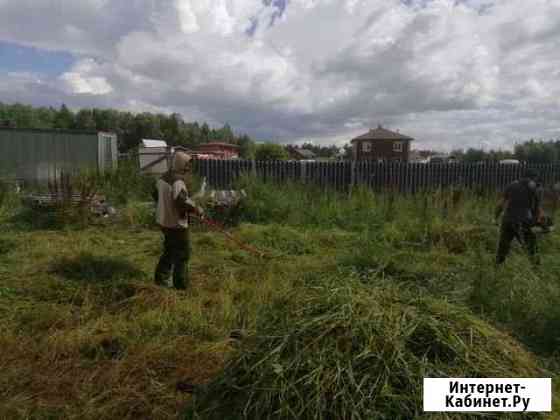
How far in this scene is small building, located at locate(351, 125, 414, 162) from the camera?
61.4m

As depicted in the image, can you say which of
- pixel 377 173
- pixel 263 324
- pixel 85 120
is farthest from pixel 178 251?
pixel 85 120

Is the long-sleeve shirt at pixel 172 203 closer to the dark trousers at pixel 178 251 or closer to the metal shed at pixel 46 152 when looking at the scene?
the dark trousers at pixel 178 251

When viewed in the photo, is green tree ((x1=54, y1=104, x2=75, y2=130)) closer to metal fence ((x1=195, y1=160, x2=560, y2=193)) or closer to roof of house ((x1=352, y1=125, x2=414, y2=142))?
roof of house ((x1=352, y1=125, x2=414, y2=142))

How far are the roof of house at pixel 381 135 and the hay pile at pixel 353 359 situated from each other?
207 feet

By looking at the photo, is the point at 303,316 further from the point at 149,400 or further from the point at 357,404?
the point at 149,400

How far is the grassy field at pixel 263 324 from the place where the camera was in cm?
158

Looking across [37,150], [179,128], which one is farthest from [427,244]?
[179,128]

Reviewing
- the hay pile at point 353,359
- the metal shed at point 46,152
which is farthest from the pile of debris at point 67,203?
the hay pile at point 353,359

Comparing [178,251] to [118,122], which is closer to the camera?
[178,251]

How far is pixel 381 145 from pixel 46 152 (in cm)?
5571

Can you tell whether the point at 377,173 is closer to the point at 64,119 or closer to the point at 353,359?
the point at 353,359

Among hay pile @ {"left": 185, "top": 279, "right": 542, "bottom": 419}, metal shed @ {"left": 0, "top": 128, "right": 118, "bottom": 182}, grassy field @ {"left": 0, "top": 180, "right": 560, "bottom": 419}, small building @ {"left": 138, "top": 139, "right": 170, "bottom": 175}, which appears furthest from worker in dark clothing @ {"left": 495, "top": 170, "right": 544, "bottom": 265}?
metal shed @ {"left": 0, "top": 128, "right": 118, "bottom": 182}

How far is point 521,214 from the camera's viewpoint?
529cm

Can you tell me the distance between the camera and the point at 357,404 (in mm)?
1449
